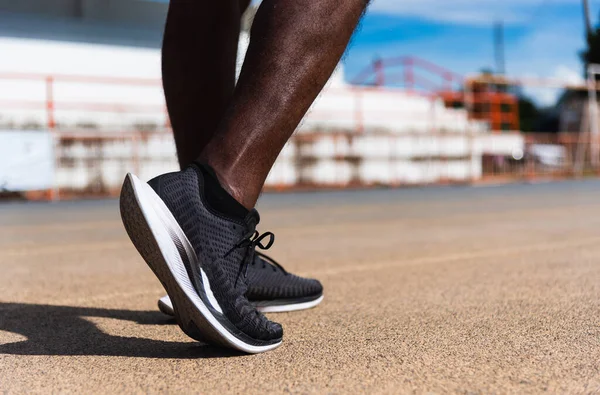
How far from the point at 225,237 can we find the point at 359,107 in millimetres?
13045

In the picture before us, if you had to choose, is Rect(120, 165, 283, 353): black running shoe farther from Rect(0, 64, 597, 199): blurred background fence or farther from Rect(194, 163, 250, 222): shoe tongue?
Rect(0, 64, 597, 199): blurred background fence

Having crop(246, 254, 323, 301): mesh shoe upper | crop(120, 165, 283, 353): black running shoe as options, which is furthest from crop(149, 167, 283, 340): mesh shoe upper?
crop(246, 254, 323, 301): mesh shoe upper

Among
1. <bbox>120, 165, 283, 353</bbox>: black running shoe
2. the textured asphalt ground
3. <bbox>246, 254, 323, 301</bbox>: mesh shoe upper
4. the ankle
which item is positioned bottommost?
the textured asphalt ground

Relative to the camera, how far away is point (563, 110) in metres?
26.1

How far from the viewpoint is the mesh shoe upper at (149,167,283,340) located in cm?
98

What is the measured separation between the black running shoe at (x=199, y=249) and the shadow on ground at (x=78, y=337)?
0.17 ft

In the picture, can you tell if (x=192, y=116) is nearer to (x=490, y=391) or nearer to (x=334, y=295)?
(x=334, y=295)

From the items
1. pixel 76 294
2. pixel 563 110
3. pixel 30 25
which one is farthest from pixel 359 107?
pixel 563 110

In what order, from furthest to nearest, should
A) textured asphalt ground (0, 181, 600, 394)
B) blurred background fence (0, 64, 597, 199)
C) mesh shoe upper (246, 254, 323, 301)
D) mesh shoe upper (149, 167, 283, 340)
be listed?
blurred background fence (0, 64, 597, 199) → mesh shoe upper (246, 254, 323, 301) → mesh shoe upper (149, 167, 283, 340) → textured asphalt ground (0, 181, 600, 394)

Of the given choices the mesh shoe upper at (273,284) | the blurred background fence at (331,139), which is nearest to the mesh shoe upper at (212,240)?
the mesh shoe upper at (273,284)

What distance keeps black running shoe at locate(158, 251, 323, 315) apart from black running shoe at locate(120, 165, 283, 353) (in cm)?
27

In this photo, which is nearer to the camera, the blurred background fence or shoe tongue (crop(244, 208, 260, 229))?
shoe tongue (crop(244, 208, 260, 229))

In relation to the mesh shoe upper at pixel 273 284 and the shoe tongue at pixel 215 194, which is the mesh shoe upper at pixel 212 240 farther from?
the mesh shoe upper at pixel 273 284

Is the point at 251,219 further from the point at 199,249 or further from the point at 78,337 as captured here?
the point at 78,337
